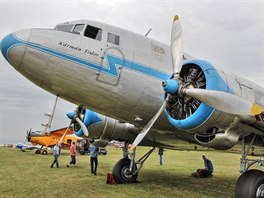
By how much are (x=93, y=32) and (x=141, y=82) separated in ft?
6.21

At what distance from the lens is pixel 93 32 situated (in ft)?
26.0

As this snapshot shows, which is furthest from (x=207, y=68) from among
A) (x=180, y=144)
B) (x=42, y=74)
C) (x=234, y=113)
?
(x=180, y=144)

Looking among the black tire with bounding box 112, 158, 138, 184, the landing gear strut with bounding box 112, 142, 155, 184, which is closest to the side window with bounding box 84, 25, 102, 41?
the landing gear strut with bounding box 112, 142, 155, 184

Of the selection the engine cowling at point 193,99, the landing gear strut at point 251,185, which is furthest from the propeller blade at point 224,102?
the landing gear strut at point 251,185

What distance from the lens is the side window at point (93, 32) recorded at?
7.83 metres

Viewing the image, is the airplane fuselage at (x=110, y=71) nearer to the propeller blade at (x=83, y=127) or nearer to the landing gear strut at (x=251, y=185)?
the landing gear strut at (x=251, y=185)

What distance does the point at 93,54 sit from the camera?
7512mm

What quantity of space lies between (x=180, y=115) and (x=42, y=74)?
→ 3623 millimetres

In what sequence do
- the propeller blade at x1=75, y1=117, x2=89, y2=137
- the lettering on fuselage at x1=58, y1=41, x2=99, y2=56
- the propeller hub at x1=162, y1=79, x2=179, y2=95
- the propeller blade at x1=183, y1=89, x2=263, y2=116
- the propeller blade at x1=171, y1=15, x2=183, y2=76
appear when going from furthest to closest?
the propeller blade at x1=75, y1=117, x2=89, y2=137, the propeller blade at x1=171, y1=15, x2=183, y2=76, the lettering on fuselage at x1=58, y1=41, x2=99, y2=56, the propeller hub at x1=162, y1=79, x2=179, y2=95, the propeller blade at x1=183, y1=89, x2=263, y2=116

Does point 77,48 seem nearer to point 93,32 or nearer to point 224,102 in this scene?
point 93,32

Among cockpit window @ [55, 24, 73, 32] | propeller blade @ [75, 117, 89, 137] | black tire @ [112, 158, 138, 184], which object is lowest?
black tire @ [112, 158, 138, 184]

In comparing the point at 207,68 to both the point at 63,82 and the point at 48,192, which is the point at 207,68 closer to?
the point at 63,82

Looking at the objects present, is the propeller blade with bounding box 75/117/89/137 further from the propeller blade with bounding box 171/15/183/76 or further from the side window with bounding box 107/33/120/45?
the propeller blade with bounding box 171/15/183/76

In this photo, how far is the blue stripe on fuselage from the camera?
6899 millimetres
